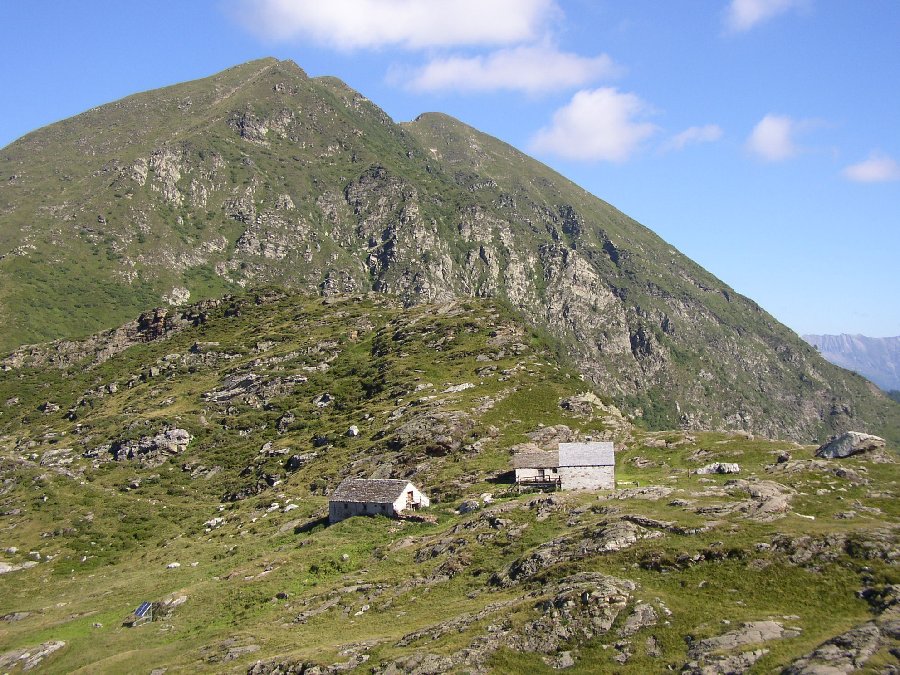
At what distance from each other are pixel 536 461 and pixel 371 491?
677 inches

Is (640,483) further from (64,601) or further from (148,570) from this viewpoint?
(64,601)

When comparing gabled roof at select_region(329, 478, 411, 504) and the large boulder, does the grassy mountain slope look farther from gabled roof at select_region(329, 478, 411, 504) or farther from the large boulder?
the large boulder

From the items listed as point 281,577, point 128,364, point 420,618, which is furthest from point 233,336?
point 420,618

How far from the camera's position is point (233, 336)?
146 m

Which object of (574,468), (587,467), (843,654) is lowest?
(843,654)

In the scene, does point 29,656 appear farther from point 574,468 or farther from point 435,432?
point 435,432

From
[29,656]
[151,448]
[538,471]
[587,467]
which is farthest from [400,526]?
[151,448]

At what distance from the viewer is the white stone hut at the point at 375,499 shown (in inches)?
2491

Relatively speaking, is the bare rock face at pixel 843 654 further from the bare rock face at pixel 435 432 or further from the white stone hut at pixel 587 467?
the bare rock face at pixel 435 432

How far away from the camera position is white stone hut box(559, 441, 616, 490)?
208 ft

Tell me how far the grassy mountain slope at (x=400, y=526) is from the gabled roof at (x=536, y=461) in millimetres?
2983

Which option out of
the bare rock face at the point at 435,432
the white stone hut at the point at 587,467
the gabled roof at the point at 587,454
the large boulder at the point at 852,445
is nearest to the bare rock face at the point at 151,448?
the bare rock face at the point at 435,432

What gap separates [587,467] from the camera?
210ft

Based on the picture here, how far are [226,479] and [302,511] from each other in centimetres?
2984
